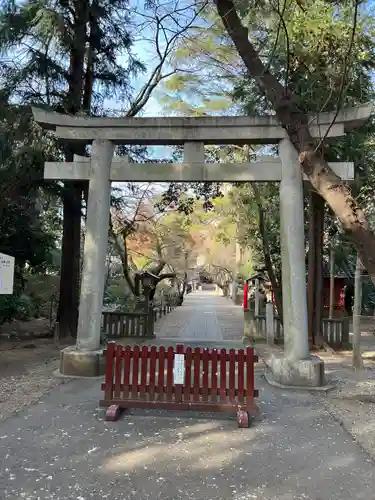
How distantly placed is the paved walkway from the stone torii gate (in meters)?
1.79

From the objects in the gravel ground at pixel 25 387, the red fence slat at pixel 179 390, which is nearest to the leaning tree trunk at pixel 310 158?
the red fence slat at pixel 179 390

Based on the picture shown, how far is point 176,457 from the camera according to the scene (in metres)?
4.60

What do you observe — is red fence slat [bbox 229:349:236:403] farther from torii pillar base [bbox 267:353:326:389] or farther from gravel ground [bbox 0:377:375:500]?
torii pillar base [bbox 267:353:326:389]

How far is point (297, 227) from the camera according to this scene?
27.0ft

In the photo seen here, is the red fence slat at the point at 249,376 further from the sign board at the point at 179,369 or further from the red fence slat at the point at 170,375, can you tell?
the red fence slat at the point at 170,375

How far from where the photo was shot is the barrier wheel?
5.58m

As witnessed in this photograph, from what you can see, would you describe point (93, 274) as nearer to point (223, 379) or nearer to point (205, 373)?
point (205, 373)

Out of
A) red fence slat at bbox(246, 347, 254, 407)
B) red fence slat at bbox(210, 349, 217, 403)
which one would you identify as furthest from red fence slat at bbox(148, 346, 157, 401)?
red fence slat at bbox(246, 347, 254, 407)

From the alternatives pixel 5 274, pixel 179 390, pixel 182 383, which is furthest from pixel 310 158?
pixel 5 274

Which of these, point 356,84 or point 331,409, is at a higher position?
point 356,84

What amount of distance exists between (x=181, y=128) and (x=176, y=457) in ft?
19.0

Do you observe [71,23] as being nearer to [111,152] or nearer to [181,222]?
[111,152]

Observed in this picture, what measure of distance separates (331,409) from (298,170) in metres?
4.03

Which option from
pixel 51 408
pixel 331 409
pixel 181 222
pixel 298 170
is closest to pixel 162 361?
pixel 51 408
